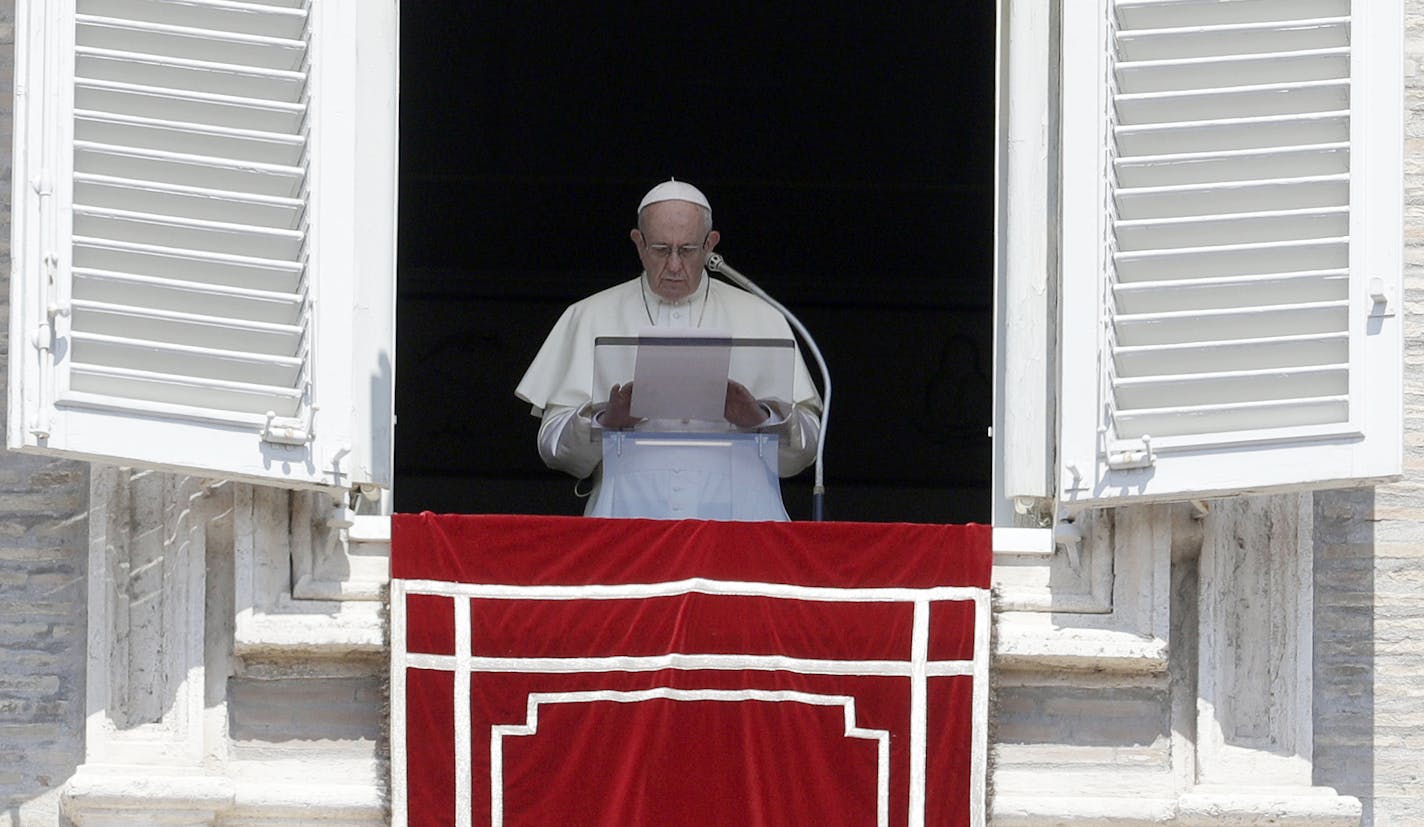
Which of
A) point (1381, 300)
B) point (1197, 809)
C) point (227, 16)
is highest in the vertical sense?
point (227, 16)

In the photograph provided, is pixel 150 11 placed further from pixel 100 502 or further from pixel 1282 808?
pixel 1282 808

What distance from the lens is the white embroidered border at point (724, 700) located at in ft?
20.9

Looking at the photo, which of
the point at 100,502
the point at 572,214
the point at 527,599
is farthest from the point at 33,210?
the point at 572,214

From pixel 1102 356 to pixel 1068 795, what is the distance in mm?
898

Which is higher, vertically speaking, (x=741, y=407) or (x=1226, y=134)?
(x=1226, y=134)

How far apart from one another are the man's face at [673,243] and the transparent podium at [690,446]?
0.53 m

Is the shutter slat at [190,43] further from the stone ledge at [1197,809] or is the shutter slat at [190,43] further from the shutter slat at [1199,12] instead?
the stone ledge at [1197,809]

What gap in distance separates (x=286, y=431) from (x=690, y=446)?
3.80ft

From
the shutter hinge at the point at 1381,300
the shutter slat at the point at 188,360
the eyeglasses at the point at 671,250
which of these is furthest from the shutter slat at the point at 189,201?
the shutter hinge at the point at 1381,300

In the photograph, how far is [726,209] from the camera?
12.3m

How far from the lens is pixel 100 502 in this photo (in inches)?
256

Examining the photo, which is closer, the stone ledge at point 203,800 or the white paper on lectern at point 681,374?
the stone ledge at point 203,800

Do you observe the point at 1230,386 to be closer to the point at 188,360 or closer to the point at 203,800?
the point at 188,360

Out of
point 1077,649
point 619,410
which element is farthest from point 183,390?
point 1077,649
